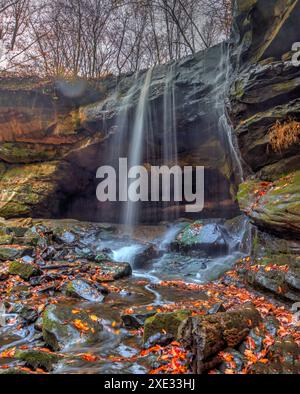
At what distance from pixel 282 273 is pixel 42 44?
17339 mm

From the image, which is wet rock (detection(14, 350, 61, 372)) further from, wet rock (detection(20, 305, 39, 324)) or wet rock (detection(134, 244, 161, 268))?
wet rock (detection(134, 244, 161, 268))

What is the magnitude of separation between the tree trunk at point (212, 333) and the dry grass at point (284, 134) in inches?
Result: 174

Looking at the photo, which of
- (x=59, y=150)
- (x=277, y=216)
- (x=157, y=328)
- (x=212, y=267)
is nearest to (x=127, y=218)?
(x=59, y=150)

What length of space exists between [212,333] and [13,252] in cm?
647

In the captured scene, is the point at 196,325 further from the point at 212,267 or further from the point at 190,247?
the point at 190,247

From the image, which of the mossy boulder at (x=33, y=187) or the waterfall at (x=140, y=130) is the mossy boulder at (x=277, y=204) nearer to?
the waterfall at (x=140, y=130)

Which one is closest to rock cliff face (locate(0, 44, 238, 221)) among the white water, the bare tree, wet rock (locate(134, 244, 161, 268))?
the bare tree

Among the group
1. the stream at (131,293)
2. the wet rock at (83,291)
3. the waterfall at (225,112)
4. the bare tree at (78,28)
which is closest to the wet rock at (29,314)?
the stream at (131,293)

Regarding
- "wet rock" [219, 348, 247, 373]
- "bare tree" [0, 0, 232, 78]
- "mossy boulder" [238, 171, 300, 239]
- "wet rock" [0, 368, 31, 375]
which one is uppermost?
"bare tree" [0, 0, 232, 78]

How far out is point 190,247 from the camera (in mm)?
9922

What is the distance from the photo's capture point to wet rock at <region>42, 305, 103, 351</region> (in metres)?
3.86

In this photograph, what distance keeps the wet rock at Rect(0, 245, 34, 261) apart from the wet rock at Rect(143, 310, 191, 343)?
17.4ft

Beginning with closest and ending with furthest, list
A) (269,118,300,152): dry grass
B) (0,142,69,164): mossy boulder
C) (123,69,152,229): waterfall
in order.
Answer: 1. (269,118,300,152): dry grass
2. (123,69,152,229): waterfall
3. (0,142,69,164): mossy boulder

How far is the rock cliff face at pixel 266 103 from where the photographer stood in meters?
6.40
